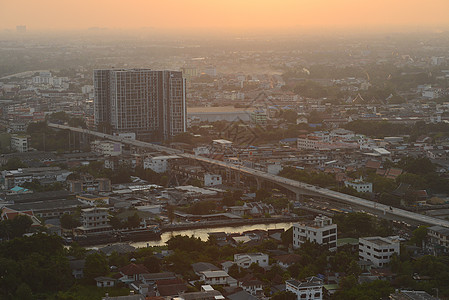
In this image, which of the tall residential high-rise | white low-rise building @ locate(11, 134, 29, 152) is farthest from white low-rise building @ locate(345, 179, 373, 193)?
white low-rise building @ locate(11, 134, 29, 152)

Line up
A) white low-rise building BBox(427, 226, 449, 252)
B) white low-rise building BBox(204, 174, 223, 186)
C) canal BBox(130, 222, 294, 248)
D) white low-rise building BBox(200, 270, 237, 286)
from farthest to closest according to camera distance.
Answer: white low-rise building BBox(204, 174, 223, 186), canal BBox(130, 222, 294, 248), white low-rise building BBox(427, 226, 449, 252), white low-rise building BBox(200, 270, 237, 286)

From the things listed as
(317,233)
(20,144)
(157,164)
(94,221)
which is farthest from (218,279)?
(20,144)

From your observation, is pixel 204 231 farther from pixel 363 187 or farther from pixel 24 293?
pixel 24 293

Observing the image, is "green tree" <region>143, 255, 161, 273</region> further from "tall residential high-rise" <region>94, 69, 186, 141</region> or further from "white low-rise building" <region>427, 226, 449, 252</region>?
"tall residential high-rise" <region>94, 69, 186, 141</region>

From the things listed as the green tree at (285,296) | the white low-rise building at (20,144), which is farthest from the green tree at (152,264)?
the white low-rise building at (20,144)

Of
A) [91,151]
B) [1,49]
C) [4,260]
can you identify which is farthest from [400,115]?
[1,49]

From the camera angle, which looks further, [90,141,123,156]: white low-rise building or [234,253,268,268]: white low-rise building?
[90,141,123,156]: white low-rise building

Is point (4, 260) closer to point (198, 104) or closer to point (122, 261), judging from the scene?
point (122, 261)
